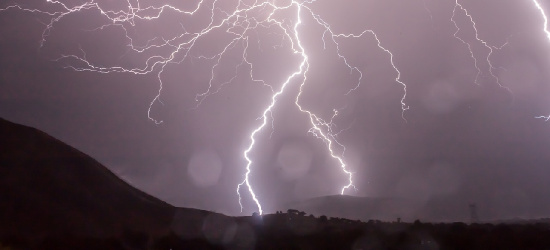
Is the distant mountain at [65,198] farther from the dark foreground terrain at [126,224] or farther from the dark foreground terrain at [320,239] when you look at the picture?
the dark foreground terrain at [320,239]

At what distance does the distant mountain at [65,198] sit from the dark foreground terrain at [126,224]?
0.10ft

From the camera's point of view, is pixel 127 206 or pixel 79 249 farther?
pixel 127 206

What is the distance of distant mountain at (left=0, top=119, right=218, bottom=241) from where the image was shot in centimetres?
1805

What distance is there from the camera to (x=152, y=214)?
22312 millimetres

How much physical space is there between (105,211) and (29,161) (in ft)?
12.7

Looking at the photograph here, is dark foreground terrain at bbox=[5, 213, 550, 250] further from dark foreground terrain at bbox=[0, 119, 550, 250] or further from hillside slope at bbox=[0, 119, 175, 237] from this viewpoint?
hillside slope at bbox=[0, 119, 175, 237]

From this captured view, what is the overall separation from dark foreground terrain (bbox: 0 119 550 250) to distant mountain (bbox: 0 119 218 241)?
0.10 ft

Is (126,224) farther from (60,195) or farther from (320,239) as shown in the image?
(320,239)

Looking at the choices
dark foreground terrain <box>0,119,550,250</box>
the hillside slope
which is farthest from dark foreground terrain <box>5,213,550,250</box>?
the hillside slope

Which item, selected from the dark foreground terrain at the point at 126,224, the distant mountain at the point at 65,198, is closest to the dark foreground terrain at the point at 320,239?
the dark foreground terrain at the point at 126,224

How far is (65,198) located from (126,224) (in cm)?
251

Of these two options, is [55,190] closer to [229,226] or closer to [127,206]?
[127,206]

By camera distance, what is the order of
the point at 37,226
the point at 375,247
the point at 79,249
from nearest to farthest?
the point at 79,249 < the point at 375,247 < the point at 37,226

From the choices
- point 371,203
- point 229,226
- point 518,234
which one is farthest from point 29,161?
point 371,203
